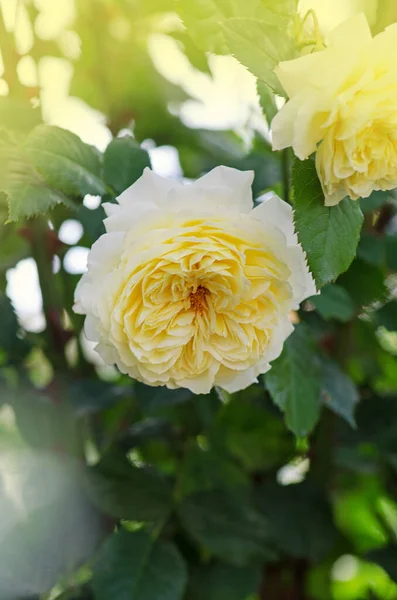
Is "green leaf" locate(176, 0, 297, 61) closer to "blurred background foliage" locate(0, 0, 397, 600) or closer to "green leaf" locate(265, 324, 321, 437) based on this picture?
"blurred background foliage" locate(0, 0, 397, 600)

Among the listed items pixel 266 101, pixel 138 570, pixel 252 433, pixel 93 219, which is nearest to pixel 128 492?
pixel 138 570

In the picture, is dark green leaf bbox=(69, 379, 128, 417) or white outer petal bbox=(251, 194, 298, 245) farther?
dark green leaf bbox=(69, 379, 128, 417)

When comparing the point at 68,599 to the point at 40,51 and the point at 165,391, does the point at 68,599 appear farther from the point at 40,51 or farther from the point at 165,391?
the point at 40,51

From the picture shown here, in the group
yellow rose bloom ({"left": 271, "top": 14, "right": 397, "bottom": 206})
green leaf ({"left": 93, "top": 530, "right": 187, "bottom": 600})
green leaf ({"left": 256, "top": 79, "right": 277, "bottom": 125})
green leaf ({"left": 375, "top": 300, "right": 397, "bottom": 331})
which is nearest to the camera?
yellow rose bloom ({"left": 271, "top": 14, "right": 397, "bottom": 206})

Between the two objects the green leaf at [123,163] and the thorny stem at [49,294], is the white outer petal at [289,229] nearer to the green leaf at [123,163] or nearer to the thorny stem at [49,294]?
the green leaf at [123,163]

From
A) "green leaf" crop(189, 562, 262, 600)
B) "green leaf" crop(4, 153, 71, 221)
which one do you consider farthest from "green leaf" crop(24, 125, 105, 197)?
"green leaf" crop(189, 562, 262, 600)

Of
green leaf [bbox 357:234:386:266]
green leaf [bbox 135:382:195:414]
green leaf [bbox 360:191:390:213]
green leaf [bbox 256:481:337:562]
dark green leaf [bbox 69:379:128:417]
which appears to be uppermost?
green leaf [bbox 360:191:390:213]

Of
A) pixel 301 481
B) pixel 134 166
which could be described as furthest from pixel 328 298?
pixel 301 481
